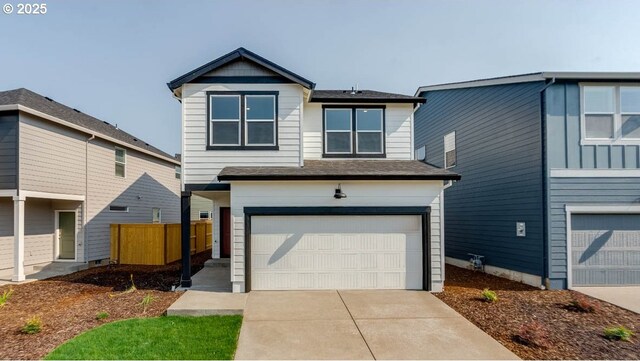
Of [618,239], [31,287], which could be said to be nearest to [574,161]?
[618,239]

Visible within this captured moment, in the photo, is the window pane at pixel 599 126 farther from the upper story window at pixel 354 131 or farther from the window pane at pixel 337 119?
the window pane at pixel 337 119

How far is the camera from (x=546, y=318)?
6.86 m

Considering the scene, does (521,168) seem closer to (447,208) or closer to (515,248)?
(515,248)

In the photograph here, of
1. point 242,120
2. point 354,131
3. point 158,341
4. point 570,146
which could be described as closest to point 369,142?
point 354,131

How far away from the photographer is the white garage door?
8.82 meters

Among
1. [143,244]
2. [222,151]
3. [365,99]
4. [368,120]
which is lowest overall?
[143,244]

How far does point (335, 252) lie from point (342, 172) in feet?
6.58

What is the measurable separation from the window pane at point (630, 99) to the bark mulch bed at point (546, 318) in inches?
200

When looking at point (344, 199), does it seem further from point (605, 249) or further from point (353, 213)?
point (605, 249)

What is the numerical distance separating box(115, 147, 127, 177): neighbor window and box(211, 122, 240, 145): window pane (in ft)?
26.2

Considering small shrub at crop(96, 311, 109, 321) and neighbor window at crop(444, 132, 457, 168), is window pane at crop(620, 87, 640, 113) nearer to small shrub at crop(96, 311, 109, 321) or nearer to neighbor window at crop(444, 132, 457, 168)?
neighbor window at crop(444, 132, 457, 168)

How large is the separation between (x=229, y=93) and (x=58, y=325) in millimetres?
6331

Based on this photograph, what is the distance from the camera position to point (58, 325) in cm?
635

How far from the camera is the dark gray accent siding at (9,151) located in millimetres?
10500
